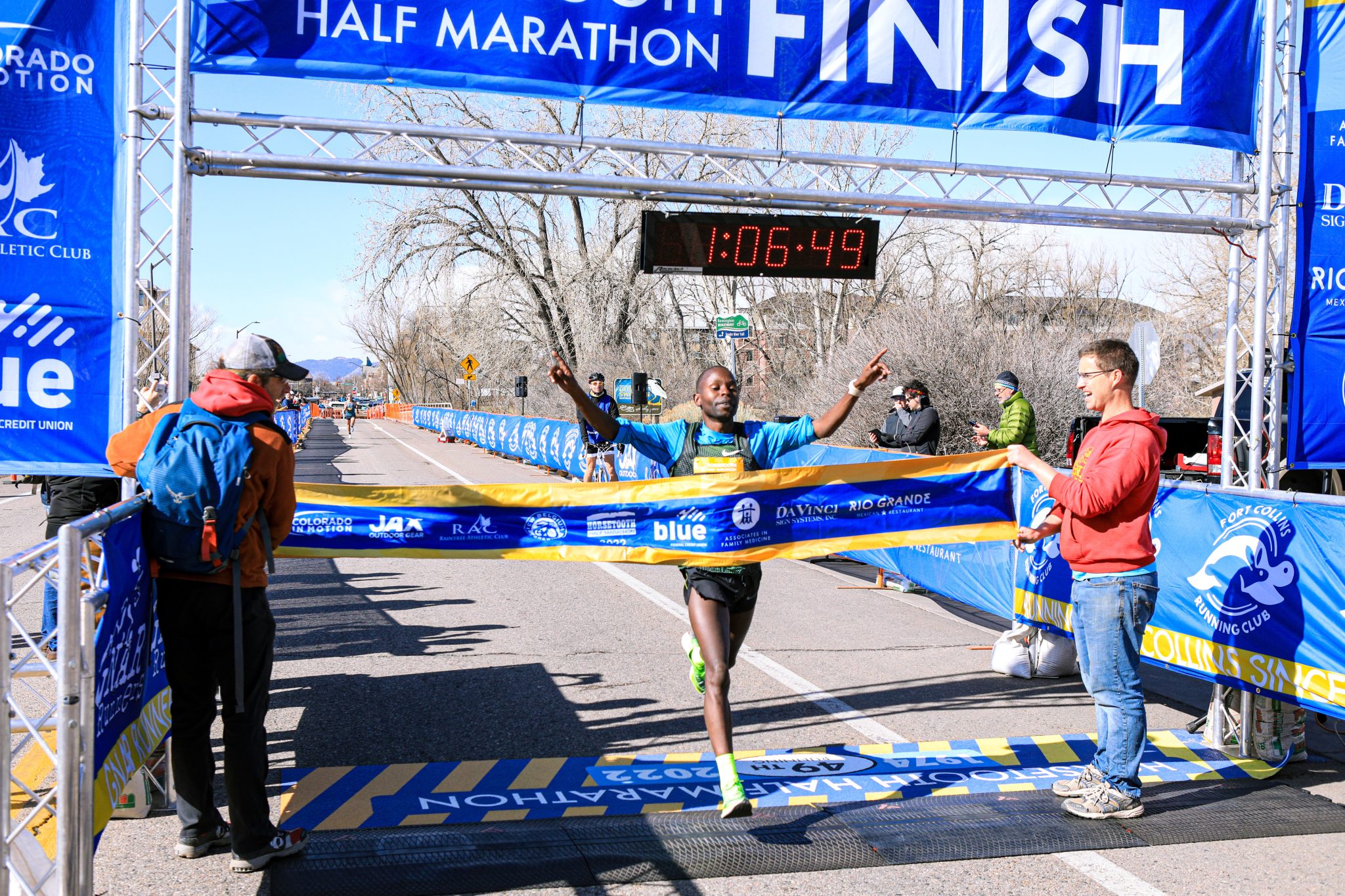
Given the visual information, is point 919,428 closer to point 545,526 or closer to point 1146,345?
point 545,526

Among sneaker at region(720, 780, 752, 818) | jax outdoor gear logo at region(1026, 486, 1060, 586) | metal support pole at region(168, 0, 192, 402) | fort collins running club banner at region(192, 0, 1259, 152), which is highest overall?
fort collins running club banner at region(192, 0, 1259, 152)

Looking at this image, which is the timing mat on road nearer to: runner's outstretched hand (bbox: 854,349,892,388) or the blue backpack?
the blue backpack

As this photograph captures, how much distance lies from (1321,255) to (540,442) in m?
22.4

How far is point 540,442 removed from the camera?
29.2 meters

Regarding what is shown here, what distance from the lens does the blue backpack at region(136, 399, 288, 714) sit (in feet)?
13.8

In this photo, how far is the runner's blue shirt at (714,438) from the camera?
566 cm

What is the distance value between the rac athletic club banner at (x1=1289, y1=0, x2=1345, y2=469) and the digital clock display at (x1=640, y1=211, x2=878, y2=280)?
Answer: 3.32 meters

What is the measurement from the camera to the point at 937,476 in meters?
6.76

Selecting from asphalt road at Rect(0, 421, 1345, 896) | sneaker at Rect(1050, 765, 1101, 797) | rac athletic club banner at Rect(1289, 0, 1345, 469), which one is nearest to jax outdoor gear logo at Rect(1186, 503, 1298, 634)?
asphalt road at Rect(0, 421, 1345, 896)

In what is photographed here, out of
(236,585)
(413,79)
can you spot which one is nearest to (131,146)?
(413,79)

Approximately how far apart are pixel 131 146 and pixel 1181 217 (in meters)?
7.32

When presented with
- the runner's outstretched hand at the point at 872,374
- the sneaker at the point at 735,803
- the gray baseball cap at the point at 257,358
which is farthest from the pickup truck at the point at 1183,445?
→ the gray baseball cap at the point at 257,358

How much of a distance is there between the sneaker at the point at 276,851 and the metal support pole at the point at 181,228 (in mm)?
2493

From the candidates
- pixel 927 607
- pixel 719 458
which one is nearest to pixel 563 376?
pixel 719 458
